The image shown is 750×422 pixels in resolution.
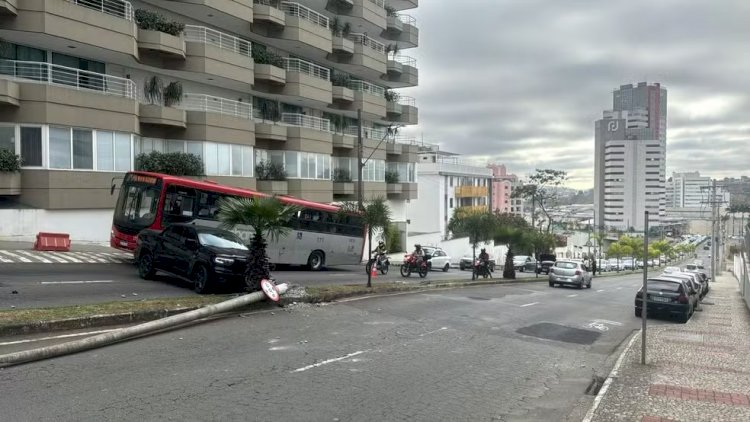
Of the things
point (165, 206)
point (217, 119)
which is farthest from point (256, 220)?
point (217, 119)

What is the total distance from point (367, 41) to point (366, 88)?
3.94 metres

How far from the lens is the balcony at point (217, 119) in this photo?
1286 inches

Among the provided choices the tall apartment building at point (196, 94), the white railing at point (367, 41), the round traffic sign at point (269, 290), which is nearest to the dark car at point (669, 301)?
the round traffic sign at point (269, 290)

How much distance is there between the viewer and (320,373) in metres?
8.39

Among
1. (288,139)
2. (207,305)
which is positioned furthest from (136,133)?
(207,305)

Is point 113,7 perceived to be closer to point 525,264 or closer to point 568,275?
point 568,275

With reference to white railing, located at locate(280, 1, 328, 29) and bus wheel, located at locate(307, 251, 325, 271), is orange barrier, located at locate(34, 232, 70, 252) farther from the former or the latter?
white railing, located at locate(280, 1, 328, 29)

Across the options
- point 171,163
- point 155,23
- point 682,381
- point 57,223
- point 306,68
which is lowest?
point 682,381

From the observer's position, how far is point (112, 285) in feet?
51.4

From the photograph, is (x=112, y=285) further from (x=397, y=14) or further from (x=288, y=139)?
(x=397, y=14)

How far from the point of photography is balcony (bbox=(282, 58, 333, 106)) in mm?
40281

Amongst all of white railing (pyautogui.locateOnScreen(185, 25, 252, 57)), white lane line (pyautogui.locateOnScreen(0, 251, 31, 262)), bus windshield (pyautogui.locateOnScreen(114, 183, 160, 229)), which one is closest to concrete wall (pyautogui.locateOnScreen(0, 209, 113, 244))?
white lane line (pyautogui.locateOnScreen(0, 251, 31, 262))

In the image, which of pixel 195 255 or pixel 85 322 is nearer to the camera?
pixel 85 322

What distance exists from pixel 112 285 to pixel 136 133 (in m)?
15.1
